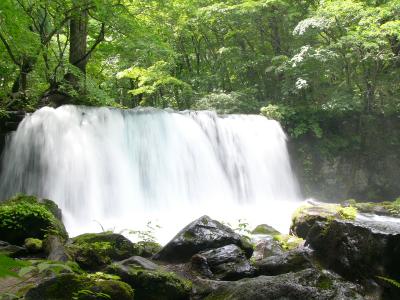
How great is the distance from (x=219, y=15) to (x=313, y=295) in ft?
51.9

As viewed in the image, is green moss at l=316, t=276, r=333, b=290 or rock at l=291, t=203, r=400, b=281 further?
rock at l=291, t=203, r=400, b=281

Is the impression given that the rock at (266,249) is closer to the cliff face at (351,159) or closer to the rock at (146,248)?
the rock at (146,248)

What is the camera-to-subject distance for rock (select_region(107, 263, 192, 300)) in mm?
3967

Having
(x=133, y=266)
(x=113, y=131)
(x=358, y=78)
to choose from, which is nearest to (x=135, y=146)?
(x=113, y=131)

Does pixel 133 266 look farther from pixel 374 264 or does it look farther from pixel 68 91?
pixel 68 91

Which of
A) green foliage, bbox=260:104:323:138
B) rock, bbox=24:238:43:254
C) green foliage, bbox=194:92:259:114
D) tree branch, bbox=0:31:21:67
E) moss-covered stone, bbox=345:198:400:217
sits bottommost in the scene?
moss-covered stone, bbox=345:198:400:217

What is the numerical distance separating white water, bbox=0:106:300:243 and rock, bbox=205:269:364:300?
14.8 ft

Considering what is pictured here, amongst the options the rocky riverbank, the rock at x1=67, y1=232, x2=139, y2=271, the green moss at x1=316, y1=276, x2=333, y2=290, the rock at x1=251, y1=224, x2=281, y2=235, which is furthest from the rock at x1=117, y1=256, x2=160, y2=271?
the rock at x1=251, y1=224, x2=281, y2=235

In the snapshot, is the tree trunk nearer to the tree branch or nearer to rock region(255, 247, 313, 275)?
the tree branch

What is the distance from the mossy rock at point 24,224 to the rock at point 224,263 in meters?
2.35

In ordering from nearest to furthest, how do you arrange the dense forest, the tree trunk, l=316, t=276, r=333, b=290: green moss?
1. l=316, t=276, r=333, b=290: green moss
2. the dense forest
3. the tree trunk

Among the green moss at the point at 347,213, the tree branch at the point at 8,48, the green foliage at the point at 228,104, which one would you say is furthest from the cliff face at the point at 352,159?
the tree branch at the point at 8,48

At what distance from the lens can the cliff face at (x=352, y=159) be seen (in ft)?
52.3

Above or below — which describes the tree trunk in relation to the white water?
above
